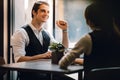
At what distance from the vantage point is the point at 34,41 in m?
3.11

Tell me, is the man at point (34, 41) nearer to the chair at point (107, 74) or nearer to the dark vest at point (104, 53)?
the dark vest at point (104, 53)

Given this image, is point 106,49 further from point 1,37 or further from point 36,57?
point 1,37

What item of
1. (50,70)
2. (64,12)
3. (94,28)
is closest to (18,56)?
(50,70)

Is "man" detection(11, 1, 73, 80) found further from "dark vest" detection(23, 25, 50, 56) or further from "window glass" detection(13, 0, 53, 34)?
"window glass" detection(13, 0, 53, 34)

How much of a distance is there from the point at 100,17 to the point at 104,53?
0.28 metres

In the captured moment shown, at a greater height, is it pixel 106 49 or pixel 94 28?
pixel 94 28

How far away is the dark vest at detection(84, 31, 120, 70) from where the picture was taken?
2205mm

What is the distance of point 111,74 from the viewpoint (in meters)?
1.79

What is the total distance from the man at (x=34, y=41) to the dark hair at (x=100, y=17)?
806mm

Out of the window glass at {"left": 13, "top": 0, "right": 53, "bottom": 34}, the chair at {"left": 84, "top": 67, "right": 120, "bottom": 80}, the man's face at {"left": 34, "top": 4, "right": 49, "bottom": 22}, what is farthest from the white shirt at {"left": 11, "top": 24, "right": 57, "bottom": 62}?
the chair at {"left": 84, "top": 67, "right": 120, "bottom": 80}

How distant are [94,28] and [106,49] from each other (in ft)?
0.62

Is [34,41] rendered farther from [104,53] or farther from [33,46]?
[104,53]

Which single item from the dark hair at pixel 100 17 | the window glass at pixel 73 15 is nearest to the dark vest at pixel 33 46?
the window glass at pixel 73 15

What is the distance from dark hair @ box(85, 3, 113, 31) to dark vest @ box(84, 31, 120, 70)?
63 mm
